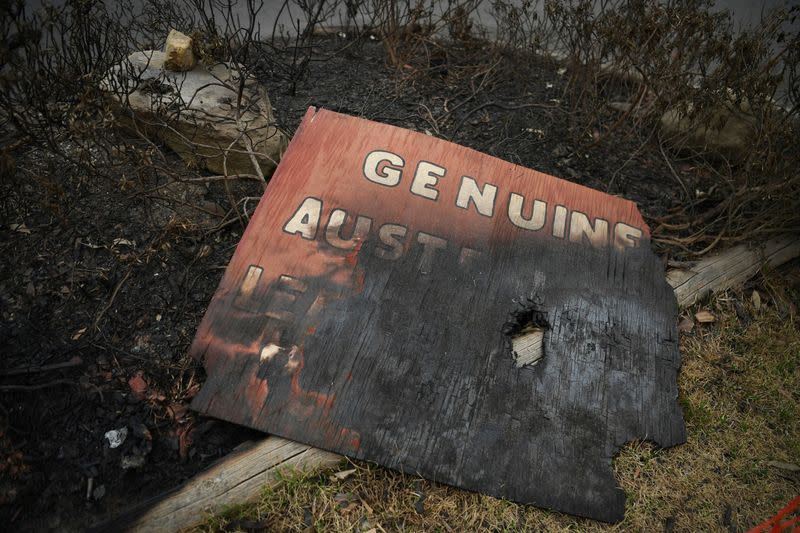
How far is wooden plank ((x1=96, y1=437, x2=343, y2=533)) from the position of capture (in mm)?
2086

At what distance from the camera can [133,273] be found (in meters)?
2.85

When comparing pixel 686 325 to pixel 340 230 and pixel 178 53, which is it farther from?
pixel 178 53

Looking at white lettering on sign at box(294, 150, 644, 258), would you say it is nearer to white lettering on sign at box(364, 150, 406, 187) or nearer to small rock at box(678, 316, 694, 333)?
white lettering on sign at box(364, 150, 406, 187)

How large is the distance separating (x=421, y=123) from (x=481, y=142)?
1.49 feet

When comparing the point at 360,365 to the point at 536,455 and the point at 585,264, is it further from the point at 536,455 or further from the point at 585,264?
the point at 585,264

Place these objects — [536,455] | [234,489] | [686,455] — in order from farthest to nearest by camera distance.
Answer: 1. [686,455]
2. [536,455]
3. [234,489]

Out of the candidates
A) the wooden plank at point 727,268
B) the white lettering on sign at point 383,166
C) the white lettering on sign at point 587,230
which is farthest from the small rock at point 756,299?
the white lettering on sign at point 383,166

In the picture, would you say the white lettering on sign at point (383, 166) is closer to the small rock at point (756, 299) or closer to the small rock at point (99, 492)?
the small rock at point (99, 492)

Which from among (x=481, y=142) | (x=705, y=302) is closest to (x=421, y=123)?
(x=481, y=142)

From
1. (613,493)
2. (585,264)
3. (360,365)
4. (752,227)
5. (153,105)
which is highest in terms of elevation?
(752,227)

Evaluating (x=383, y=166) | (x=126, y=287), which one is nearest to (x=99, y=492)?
(x=126, y=287)

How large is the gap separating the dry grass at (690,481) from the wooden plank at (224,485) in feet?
0.18

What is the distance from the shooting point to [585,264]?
114 inches

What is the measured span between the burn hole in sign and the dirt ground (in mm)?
1270
